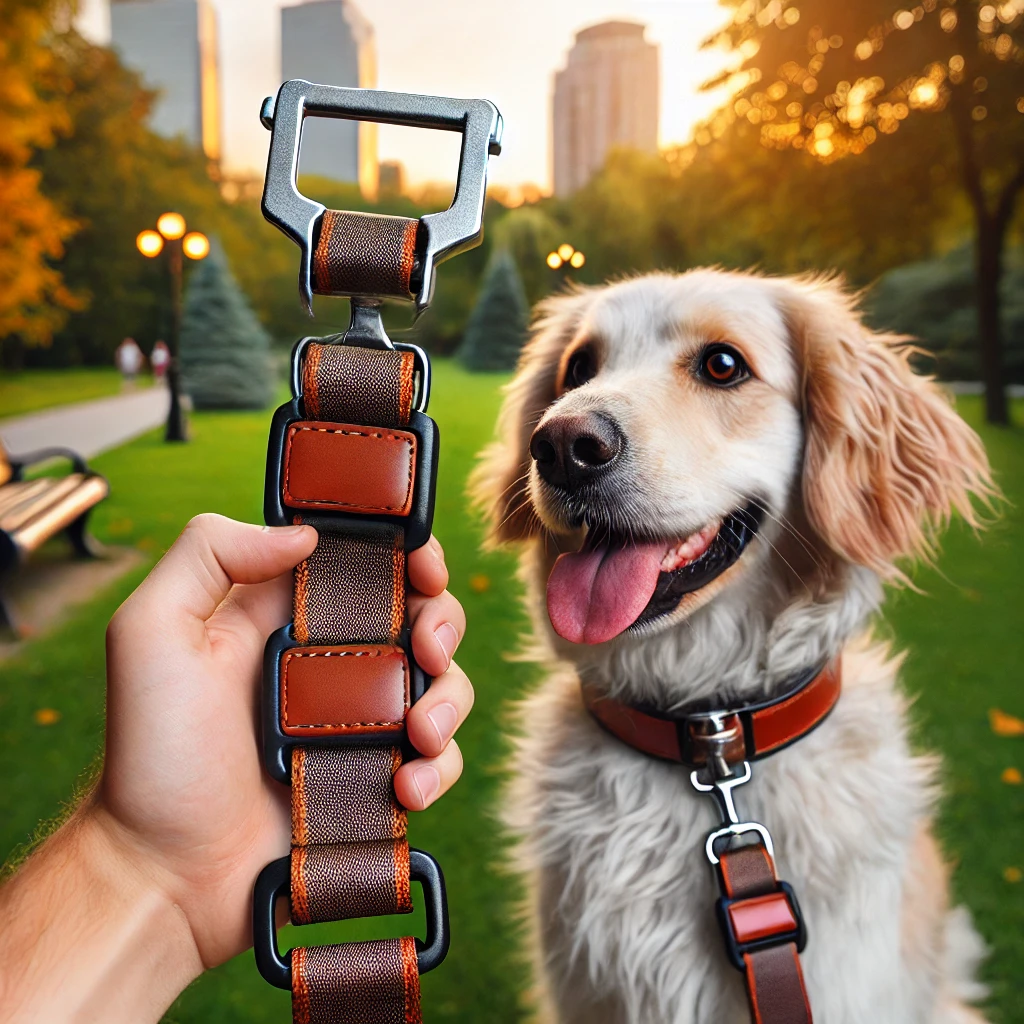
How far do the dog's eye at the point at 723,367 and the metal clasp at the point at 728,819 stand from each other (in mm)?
496

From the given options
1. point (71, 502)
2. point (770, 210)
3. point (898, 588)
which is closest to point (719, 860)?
point (898, 588)

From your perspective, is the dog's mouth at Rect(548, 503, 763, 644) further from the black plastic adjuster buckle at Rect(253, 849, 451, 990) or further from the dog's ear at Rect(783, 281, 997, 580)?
the black plastic adjuster buckle at Rect(253, 849, 451, 990)

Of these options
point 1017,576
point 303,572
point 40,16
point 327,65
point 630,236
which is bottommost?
point 1017,576

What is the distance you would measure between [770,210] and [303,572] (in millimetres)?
2164

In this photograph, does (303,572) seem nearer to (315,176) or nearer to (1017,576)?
(315,176)

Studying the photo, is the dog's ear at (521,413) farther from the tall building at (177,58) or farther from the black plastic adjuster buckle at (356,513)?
the tall building at (177,58)

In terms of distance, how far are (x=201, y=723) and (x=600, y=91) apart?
1.97m

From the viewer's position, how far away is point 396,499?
572mm

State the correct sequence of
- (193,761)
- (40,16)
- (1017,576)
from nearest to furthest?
1. (193,761)
2. (1017,576)
3. (40,16)

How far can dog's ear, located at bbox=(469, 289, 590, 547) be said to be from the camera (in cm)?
125

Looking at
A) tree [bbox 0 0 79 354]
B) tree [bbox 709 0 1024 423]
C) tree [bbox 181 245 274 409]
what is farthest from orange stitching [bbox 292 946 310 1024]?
tree [bbox 0 0 79 354]

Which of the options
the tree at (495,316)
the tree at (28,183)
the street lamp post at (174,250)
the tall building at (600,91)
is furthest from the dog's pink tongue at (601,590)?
the tree at (28,183)

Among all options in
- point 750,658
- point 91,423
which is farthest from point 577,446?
point 91,423

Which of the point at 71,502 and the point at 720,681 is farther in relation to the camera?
the point at 71,502
